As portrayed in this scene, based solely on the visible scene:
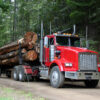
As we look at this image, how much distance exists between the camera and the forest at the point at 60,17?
17.8 m

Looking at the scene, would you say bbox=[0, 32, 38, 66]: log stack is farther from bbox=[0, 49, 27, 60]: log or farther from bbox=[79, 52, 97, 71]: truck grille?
bbox=[79, 52, 97, 71]: truck grille

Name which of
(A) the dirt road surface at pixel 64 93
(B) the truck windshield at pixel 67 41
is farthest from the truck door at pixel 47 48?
(A) the dirt road surface at pixel 64 93

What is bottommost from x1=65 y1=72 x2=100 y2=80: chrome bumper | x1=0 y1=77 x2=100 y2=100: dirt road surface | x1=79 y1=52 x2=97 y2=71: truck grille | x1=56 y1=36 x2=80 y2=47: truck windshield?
x1=0 y1=77 x2=100 y2=100: dirt road surface

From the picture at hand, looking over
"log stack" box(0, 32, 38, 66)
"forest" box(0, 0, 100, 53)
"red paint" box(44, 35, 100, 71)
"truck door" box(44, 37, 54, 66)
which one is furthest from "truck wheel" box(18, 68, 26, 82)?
"forest" box(0, 0, 100, 53)

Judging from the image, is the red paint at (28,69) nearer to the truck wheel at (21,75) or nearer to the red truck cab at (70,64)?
the truck wheel at (21,75)

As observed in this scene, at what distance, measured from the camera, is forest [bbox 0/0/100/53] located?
17828 millimetres

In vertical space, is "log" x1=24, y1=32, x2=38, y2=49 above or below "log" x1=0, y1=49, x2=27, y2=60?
above

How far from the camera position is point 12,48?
668 inches

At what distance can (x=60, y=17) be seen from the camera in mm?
23188

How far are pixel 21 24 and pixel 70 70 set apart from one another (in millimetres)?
24232

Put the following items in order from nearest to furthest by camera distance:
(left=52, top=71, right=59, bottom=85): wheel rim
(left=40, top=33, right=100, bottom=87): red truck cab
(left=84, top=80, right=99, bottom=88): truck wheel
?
(left=40, top=33, right=100, bottom=87): red truck cab, (left=52, top=71, right=59, bottom=85): wheel rim, (left=84, top=80, right=99, bottom=88): truck wheel

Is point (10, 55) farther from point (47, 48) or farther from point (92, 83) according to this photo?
point (92, 83)

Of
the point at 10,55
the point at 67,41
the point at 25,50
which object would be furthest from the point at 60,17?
the point at 67,41

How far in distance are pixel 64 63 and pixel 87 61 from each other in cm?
115
